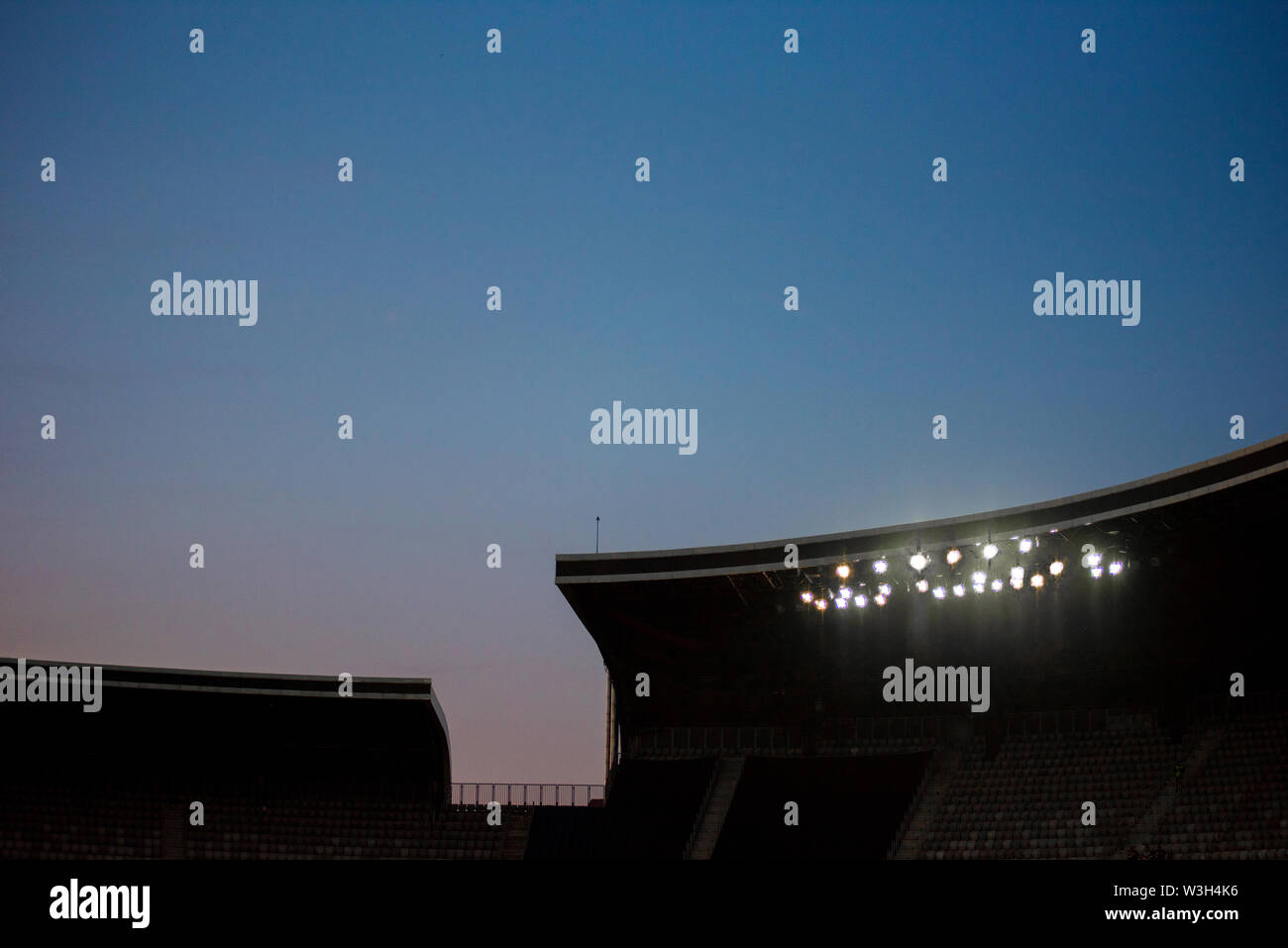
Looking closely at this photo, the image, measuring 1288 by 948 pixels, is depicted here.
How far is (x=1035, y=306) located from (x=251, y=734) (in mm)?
26814

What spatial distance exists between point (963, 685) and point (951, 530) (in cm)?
819

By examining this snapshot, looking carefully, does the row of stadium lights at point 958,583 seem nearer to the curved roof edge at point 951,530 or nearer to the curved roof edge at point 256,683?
the curved roof edge at point 951,530

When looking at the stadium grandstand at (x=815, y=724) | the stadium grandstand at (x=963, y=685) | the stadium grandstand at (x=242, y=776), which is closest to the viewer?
the stadium grandstand at (x=963, y=685)

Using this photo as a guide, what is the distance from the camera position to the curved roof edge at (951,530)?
31484mm

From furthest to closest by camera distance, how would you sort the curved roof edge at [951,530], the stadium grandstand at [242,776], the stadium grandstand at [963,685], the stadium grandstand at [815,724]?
the stadium grandstand at [242,776] < the stadium grandstand at [815,724] < the stadium grandstand at [963,685] < the curved roof edge at [951,530]

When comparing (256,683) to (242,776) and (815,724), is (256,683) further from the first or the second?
(815,724)

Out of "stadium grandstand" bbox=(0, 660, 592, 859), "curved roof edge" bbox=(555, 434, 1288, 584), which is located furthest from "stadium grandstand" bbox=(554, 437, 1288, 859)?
"stadium grandstand" bbox=(0, 660, 592, 859)

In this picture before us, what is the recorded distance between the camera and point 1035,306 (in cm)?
3225

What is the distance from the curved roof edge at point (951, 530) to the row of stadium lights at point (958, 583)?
467mm

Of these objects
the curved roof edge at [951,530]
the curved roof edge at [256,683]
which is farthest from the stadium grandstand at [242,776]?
the curved roof edge at [951,530]

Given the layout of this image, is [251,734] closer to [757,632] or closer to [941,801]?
[757,632]

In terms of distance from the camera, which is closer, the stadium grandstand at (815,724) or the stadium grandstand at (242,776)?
the stadium grandstand at (815,724)

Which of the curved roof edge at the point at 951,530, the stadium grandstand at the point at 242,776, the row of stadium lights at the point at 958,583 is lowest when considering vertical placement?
the stadium grandstand at the point at 242,776
